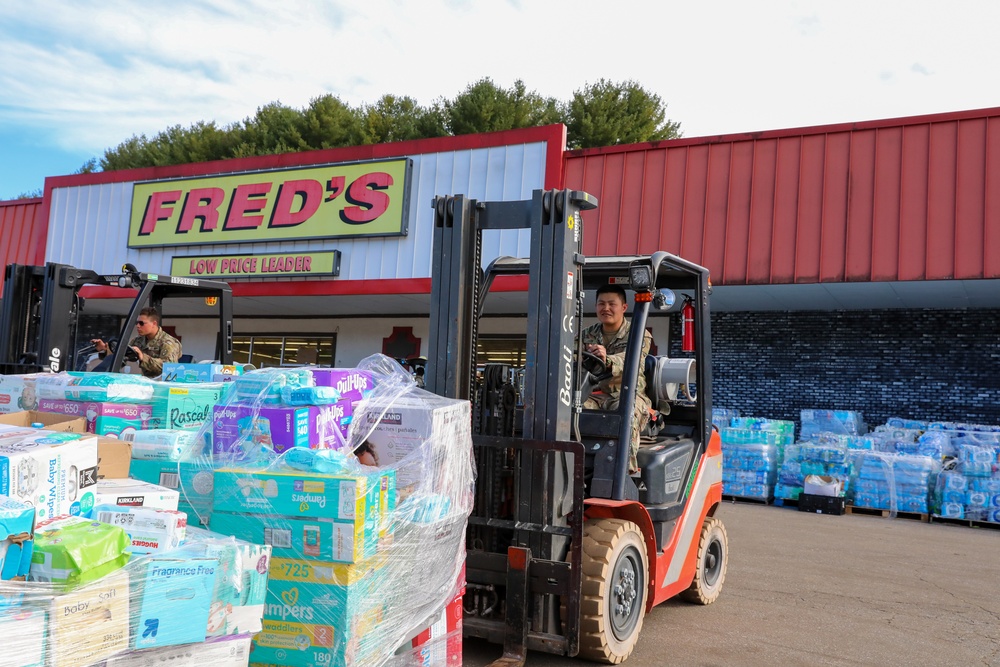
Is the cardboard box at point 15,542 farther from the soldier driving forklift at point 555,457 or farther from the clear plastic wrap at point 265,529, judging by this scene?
the soldier driving forklift at point 555,457

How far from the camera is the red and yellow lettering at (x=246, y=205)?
17.4 meters

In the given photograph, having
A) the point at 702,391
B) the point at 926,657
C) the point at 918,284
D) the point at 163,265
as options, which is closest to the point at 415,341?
the point at 163,265

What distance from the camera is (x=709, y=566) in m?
6.65

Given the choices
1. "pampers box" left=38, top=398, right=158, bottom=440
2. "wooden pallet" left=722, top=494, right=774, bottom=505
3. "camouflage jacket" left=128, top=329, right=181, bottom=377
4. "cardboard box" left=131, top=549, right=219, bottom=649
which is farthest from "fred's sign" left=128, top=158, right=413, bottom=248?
"cardboard box" left=131, top=549, right=219, bottom=649

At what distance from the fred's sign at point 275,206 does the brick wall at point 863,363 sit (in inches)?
240

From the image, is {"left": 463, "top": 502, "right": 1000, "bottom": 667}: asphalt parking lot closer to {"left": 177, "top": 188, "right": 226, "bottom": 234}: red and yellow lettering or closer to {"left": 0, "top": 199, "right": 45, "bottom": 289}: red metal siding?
{"left": 177, "top": 188, "right": 226, "bottom": 234}: red and yellow lettering

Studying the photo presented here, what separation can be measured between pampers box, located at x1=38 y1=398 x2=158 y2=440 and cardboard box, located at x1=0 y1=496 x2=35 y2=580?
6.03 feet

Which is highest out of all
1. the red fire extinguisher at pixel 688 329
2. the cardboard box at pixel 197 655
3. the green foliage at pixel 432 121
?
the green foliage at pixel 432 121

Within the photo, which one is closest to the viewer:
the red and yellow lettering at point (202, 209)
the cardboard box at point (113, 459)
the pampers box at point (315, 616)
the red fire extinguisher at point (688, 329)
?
the pampers box at point (315, 616)

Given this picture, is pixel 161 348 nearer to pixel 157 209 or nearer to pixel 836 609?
pixel 836 609

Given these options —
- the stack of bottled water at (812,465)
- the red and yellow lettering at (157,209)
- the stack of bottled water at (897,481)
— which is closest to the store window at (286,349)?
the red and yellow lettering at (157,209)

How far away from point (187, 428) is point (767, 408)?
12.7 m

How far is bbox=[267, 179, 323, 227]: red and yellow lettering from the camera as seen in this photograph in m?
16.9

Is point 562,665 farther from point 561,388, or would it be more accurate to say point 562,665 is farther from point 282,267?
point 282,267
